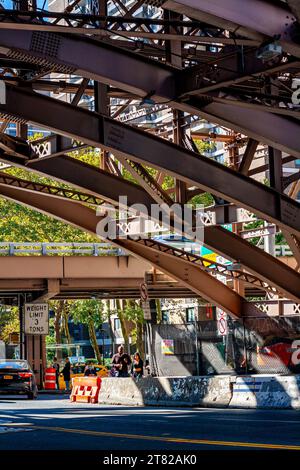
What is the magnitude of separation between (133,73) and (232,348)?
13.0 meters

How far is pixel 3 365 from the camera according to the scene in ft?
121

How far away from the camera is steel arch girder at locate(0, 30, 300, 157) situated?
18969mm

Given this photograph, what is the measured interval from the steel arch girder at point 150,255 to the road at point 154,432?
11194 mm

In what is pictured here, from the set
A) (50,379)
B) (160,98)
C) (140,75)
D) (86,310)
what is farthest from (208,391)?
(86,310)

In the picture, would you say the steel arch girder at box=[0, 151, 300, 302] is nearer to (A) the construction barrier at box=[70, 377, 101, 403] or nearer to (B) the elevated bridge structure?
(B) the elevated bridge structure

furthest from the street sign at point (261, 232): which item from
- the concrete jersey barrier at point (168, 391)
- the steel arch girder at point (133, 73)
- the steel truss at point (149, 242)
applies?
the steel arch girder at point (133, 73)

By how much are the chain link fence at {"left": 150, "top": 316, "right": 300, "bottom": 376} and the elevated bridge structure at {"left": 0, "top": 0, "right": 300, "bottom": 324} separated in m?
2.59

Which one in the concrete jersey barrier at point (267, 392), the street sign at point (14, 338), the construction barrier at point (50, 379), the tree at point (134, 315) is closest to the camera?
the concrete jersey barrier at point (267, 392)

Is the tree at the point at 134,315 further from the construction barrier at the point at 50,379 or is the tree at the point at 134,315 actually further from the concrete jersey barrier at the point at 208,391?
the concrete jersey barrier at the point at 208,391

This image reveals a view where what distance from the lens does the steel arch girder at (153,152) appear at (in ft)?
75.9

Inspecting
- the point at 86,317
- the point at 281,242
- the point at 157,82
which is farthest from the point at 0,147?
the point at 86,317

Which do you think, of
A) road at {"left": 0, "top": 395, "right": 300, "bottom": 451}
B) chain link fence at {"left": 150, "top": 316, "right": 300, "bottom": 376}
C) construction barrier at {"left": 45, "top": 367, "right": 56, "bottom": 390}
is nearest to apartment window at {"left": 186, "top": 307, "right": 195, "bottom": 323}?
construction barrier at {"left": 45, "top": 367, "right": 56, "bottom": 390}

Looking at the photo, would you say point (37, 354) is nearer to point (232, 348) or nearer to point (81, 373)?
point (81, 373)

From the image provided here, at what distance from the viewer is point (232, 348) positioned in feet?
103
